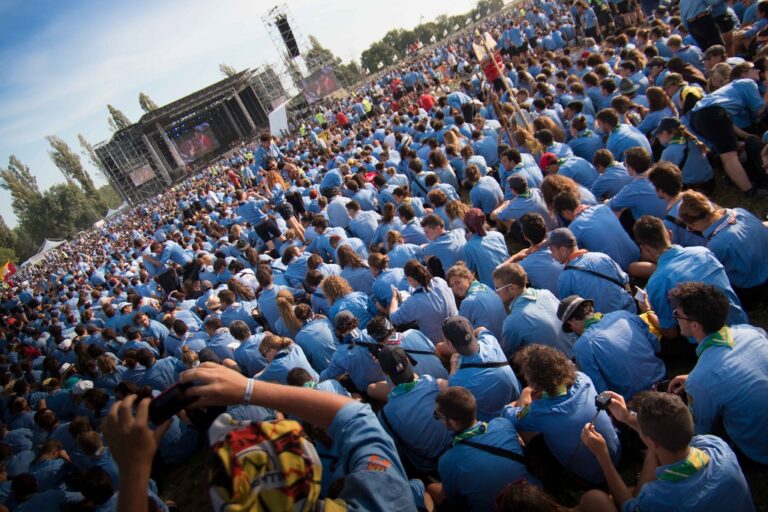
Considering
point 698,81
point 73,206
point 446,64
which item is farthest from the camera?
point 73,206

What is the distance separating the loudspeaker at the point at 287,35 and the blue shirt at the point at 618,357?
4494 centimetres

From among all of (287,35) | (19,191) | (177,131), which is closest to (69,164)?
(19,191)

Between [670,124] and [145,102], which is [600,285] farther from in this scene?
[145,102]

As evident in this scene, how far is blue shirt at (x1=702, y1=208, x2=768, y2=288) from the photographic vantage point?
11.7ft

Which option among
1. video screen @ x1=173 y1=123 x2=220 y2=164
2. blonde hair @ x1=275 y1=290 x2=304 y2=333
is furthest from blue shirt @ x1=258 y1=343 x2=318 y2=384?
video screen @ x1=173 y1=123 x2=220 y2=164

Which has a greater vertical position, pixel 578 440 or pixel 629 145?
pixel 629 145

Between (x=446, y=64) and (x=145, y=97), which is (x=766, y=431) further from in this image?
(x=145, y=97)

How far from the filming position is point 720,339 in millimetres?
2545

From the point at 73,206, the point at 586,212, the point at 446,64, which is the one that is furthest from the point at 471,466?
the point at 73,206

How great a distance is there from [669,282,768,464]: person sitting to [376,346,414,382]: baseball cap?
1.95 m

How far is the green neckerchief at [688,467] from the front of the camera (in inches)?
80.8

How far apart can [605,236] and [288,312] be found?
4235 millimetres

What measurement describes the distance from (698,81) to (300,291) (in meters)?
8.02

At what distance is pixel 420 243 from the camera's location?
289 inches
